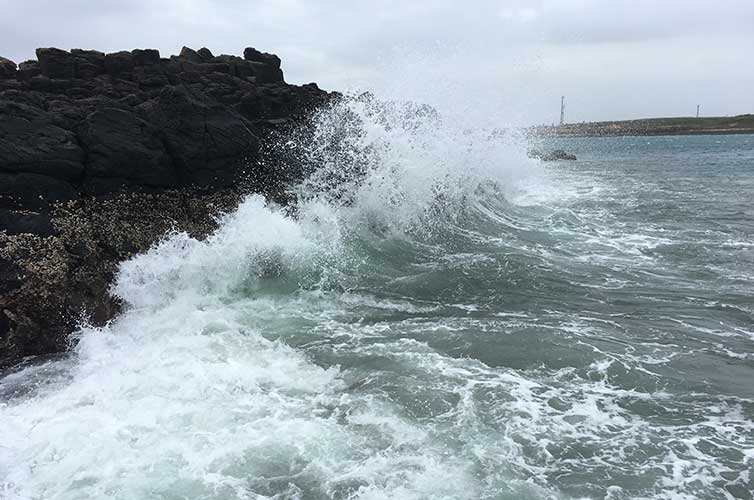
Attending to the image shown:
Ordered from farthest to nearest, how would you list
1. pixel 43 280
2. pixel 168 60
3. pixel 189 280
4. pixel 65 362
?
pixel 168 60 → pixel 189 280 → pixel 43 280 → pixel 65 362

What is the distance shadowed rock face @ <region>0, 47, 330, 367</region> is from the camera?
7832 millimetres

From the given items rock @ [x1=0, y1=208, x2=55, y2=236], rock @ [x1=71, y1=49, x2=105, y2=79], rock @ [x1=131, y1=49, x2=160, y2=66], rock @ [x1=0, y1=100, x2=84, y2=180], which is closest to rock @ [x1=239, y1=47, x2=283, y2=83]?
rock @ [x1=131, y1=49, x2=160, y2=66]

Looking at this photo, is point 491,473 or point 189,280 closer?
point 491,473

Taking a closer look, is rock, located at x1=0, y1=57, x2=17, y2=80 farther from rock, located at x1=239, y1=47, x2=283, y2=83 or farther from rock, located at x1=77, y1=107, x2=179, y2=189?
rock, located at x1=239, y1=47, x2=283, y2=83

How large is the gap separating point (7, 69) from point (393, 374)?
677 inches

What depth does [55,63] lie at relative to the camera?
17.9m

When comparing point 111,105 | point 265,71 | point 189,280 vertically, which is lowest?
point 189,280

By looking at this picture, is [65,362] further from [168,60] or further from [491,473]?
[168,60]

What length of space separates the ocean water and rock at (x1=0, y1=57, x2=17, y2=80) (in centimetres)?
1076

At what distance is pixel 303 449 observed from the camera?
5.19 m

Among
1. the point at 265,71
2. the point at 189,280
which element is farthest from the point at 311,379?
the point at 265,71

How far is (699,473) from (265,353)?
5.13 m

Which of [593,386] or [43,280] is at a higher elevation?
[43,280]

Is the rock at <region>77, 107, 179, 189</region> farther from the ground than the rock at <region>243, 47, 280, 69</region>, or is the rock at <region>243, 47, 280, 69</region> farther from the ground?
the rock at <region>243, 47, 280, 69</region>
